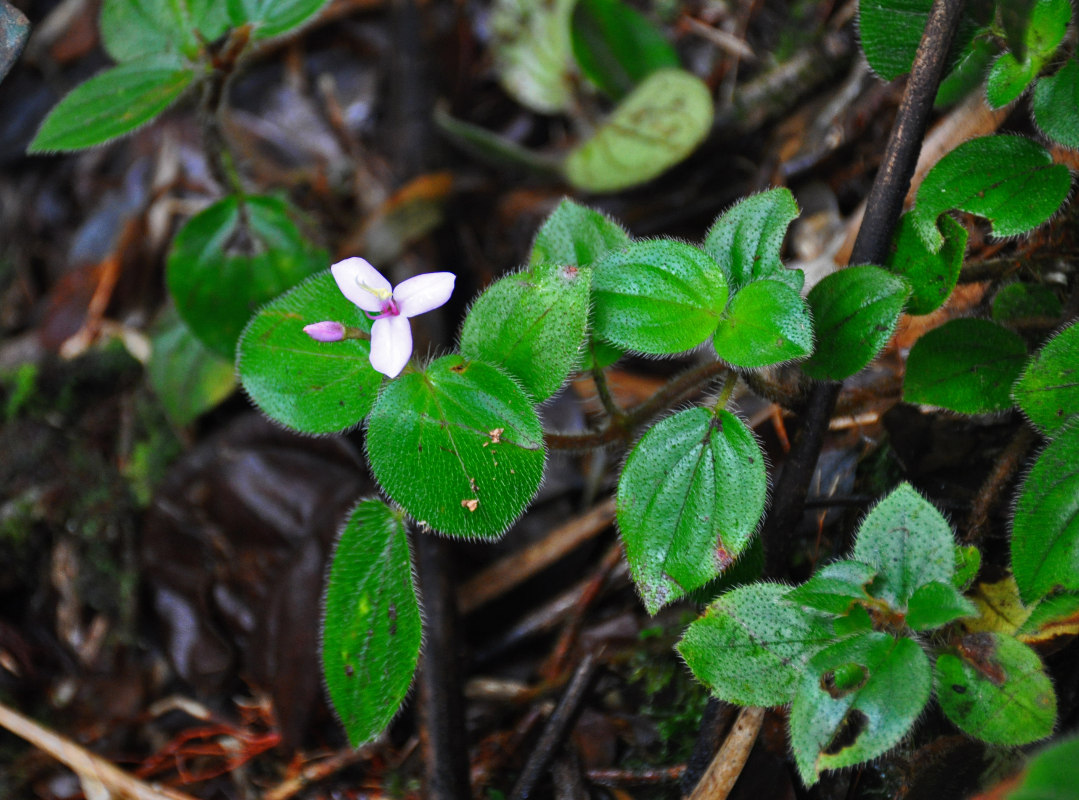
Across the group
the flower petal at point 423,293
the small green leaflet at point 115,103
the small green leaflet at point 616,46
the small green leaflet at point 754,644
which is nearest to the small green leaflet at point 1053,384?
the small green leaflet at point 754,644

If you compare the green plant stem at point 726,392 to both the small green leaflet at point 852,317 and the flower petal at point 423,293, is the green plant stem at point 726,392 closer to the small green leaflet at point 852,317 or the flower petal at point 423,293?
the small green leaflet at point 852,317

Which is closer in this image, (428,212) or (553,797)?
(553,797)

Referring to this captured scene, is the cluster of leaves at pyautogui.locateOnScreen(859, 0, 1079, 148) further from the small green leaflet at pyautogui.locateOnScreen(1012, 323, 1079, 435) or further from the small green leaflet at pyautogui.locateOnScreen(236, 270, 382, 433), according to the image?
the small green leaflet at pyautogui.locateOnScreen(236, 270, 382, 433)

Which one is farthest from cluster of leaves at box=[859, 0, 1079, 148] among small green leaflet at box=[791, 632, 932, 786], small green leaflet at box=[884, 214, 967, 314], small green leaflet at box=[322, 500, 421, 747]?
small green leaflet at box=[322, 500, 421, 747]

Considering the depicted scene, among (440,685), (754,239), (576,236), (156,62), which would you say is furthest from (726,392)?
(156,62)

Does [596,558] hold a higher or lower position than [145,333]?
lower

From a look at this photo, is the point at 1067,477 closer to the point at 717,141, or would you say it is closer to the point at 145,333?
the point at 717,141

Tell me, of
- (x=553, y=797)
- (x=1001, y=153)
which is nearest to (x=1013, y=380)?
(x=1001, y=153)

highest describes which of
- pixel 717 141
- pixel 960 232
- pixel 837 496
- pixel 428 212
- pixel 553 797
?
pixel 960 232
